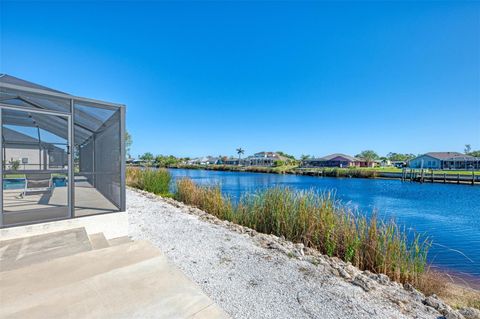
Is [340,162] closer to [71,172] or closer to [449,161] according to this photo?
[449,161]

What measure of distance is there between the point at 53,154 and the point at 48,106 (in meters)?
1.92

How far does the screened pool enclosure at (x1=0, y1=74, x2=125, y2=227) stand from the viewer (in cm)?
321

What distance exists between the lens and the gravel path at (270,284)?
6.51 ft

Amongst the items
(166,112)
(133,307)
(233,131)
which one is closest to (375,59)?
(133,307)

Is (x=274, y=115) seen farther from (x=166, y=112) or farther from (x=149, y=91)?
(x=149, y=91)

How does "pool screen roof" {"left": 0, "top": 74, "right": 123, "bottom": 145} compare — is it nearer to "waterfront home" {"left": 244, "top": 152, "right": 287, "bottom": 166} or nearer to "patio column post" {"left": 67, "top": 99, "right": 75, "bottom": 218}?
"patio column post" {"left": 67, "top": 99, "right": 75, "bottom": 218}

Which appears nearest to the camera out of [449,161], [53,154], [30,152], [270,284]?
[270,284]

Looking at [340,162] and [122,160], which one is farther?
[340,162]

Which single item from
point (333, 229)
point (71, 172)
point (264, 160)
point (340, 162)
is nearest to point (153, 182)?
point (71, 172)

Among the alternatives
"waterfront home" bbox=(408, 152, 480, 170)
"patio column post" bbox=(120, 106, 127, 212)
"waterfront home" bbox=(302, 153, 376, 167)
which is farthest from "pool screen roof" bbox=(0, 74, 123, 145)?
"waterfront home" bbox=(302, 153, 376, 167)

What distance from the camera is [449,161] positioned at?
38.3 m

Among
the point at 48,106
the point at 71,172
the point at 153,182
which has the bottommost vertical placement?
the point at 153,182

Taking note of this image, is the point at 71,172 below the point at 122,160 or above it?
below

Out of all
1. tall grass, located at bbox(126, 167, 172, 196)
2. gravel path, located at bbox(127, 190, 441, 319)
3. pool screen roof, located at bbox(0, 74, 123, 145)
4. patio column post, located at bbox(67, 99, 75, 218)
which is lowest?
gravel path, located at bbox(127, 190, 441, 319)
